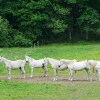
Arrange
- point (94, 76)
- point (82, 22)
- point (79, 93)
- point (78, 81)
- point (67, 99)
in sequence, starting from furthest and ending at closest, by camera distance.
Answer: point (82, 22), point (94, 76), point (78, 81), point (79, 93), point (67, 99)

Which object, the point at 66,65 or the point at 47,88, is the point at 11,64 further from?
the point at 47,88

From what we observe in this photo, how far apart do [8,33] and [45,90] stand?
34499mm

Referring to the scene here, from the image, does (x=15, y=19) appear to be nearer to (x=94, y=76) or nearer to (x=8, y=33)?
(x=8, y=33)

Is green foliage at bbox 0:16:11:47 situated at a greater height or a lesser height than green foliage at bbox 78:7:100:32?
lesser

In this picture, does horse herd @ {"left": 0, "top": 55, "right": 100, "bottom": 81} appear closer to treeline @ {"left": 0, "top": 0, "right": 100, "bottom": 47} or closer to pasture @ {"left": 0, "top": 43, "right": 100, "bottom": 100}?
pasture @ {"left": 0, "top": 43, "right": 100, "bottom": 100}

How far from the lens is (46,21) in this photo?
6000 cm

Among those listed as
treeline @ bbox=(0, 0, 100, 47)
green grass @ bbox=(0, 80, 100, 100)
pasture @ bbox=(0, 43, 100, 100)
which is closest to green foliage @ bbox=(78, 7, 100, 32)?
treeline @ bbox=(0, 0, 100, 47)

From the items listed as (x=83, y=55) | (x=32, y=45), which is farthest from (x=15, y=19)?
(x=83, y=55)

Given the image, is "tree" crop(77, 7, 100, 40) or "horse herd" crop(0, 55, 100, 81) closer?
"horse herd" crop(0, 55, 100, 81)

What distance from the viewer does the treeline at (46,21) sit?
192 ft

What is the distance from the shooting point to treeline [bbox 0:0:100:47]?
58625mm

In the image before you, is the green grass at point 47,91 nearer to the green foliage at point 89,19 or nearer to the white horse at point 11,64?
the white horse at point 11,64

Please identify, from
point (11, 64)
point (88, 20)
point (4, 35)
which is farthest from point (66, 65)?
point (88, 20)

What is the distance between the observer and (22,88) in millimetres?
25344
